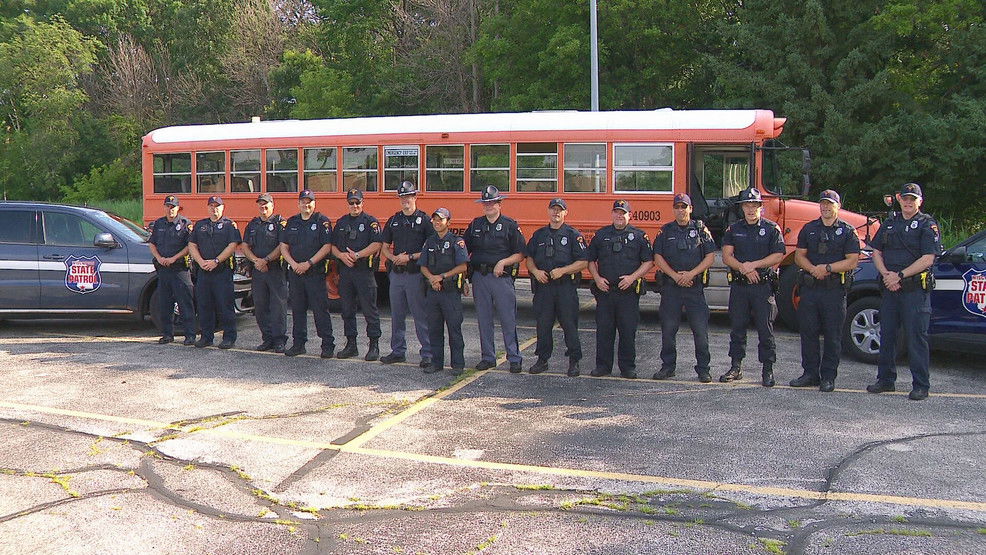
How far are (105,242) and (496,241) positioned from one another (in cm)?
495

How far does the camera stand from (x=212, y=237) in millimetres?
9359

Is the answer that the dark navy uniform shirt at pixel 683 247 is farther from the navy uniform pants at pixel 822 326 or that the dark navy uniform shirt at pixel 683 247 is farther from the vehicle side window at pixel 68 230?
the vehicle side window at pixel 68 230

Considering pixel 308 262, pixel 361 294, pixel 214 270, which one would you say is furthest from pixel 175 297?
pixel 361 294

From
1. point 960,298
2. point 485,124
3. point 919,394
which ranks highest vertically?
point 485,124

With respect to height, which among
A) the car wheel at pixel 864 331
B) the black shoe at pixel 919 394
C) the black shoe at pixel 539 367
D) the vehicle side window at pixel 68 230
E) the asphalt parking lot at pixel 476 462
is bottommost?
the asphalt parking lot at pixel 476 462

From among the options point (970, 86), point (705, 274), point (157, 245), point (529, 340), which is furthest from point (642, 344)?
point (970, 86)

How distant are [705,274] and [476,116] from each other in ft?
16.4

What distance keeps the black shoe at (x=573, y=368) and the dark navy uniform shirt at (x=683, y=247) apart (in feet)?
4.11

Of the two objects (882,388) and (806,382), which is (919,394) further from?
(806,382)

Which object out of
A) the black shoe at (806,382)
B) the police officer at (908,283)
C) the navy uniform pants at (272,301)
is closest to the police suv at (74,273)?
the navy uniform pants at (272,301)

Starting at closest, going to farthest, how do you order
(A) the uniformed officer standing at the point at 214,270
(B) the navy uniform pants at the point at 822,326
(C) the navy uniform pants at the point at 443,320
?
(B) the navy uniform pants at the point at 822,326 → (C) the navy uniform pants at the point at 443,320 → (A) the uniformed officer standing at the point at 214,270

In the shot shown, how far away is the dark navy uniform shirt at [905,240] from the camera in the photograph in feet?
23.3

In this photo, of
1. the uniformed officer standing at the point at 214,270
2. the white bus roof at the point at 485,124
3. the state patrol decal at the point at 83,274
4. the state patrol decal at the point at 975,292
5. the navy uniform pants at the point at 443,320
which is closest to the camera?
the state patrol decal at the point at 975,292

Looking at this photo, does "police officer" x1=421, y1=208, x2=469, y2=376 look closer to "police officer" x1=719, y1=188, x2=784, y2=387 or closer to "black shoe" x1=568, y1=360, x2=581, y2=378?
"black shoe" x1=568, y1=360, x2=581, y2=378
